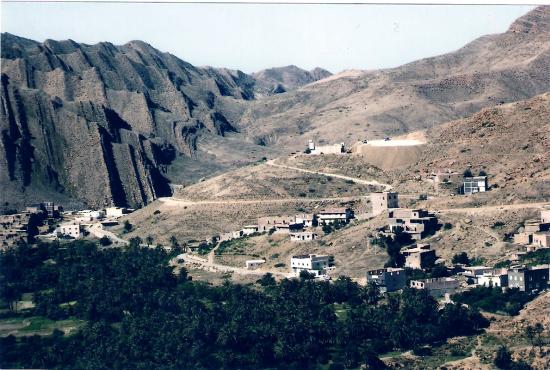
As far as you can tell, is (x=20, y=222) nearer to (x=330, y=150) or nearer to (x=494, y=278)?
(x=330, y=150)

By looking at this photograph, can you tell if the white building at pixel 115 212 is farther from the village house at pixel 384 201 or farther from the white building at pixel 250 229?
the village house at pixel 384 201

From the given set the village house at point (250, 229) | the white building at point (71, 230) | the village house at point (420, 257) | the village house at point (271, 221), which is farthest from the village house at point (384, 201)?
the white building at point (71, 230)

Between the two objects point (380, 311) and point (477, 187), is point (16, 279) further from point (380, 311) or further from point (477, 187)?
point (477, 187)

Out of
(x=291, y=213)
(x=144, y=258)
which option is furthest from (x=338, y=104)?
(x=144, y=258)

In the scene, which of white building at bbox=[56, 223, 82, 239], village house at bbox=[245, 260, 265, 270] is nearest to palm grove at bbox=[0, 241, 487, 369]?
village house at bbox=[245, 260, 265, 270]

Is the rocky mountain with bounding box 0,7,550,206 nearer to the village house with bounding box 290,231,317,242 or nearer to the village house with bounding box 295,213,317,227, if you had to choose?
the village house with bounding box 295,213,317,227

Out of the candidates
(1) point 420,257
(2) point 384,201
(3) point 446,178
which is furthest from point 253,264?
A: (3) point 446,178

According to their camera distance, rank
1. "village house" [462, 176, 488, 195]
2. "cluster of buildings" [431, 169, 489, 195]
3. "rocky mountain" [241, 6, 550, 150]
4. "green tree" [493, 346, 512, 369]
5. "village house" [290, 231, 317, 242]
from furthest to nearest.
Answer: "rocky mountain" [241, 6, 550, 150], "cluster of buildings" [431, 169, 489, 195], "village house" [462, 176, 488, 195], "village house" [290, 231, 317, 242], "green tree" [493, 346, 512, 369]

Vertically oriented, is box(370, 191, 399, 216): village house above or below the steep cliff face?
below
